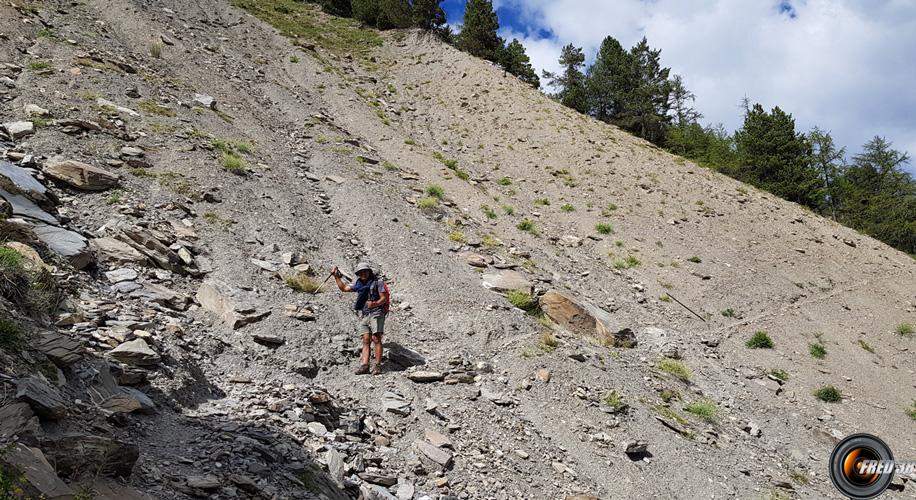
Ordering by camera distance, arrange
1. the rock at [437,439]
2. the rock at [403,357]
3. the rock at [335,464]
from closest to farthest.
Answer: the rock at [335,464] < the rock at [437,439] < the rock at [403,357]

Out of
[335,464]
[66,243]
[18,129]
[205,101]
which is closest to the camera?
[335,464]

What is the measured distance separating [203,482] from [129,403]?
5.95 ft

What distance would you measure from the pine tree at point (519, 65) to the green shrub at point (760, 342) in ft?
101

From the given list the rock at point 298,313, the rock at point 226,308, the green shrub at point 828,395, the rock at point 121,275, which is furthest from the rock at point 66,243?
the green shrub at point 828,395

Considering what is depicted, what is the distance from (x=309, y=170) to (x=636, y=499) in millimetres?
16353

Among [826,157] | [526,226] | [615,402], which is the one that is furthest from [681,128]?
[615,402]

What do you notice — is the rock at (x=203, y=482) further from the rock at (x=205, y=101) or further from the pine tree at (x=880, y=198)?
the pine tree at (x=880, y=198)

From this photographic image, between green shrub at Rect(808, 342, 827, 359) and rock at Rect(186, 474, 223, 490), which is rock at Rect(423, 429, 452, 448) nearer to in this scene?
rock at Rect(186, 474, 223, 490)

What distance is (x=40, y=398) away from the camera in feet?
15.5

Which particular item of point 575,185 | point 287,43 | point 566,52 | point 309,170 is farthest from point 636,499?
point 566,52

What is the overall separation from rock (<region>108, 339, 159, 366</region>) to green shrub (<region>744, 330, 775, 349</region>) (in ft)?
55.4

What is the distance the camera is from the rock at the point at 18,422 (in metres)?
4.09

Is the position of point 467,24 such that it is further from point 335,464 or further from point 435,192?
point 335,464

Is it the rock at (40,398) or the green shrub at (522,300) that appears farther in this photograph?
the green shrub at (522,300)
